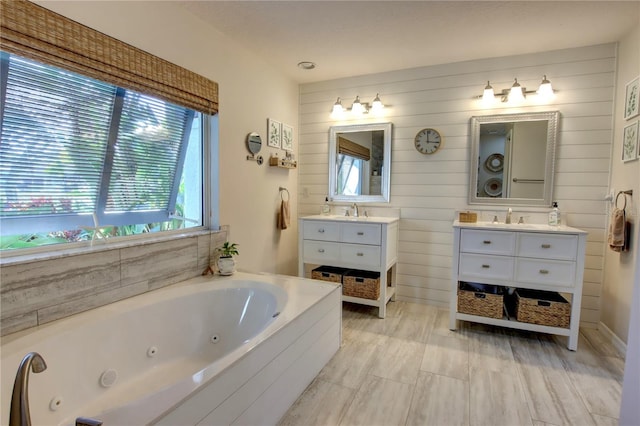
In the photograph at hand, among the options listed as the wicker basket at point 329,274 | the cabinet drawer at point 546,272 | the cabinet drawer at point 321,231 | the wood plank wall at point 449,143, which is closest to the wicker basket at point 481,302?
the cabinet drawer at point 546,272

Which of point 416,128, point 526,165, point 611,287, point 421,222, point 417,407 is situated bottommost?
point 417,407

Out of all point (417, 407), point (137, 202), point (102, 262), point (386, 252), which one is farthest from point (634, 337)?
point (137, 202)

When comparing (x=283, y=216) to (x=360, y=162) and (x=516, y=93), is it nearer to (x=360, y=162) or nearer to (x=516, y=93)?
(x=360, y=162)

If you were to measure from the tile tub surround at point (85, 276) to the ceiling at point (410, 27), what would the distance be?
166 centimetres

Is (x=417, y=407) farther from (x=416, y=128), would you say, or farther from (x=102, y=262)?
(x=416, y=128)

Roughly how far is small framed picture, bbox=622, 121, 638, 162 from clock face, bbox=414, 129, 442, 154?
52.6 inches

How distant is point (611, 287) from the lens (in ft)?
8.36

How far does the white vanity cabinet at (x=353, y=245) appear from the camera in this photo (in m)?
2.92

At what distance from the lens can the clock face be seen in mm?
3152

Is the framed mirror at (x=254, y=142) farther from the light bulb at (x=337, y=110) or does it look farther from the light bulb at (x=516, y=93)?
the light bulb at (x=516, y=93)

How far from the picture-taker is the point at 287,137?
350cm

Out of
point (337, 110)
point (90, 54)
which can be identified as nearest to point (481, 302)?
point (337, 110)

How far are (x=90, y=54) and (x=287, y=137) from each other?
6.56 feet

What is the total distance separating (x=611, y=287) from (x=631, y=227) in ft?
1.77
